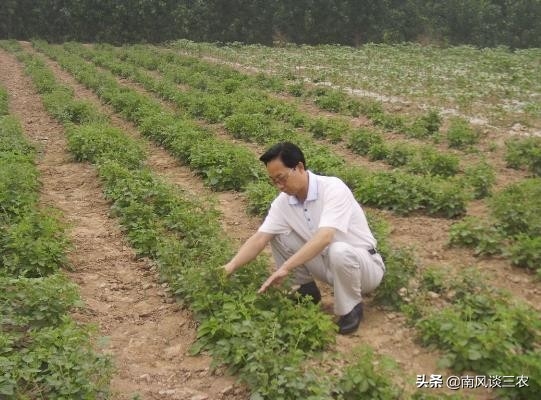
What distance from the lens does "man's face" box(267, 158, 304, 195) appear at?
4184 millimetres

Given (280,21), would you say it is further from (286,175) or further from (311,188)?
(286,175)

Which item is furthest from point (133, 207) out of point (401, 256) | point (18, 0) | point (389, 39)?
point (389, 39)

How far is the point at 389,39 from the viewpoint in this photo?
39.7 metres

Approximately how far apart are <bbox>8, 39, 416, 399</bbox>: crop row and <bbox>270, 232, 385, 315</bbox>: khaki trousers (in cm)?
24

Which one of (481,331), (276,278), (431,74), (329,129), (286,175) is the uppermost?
(286,175)

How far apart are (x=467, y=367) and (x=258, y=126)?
288 inches

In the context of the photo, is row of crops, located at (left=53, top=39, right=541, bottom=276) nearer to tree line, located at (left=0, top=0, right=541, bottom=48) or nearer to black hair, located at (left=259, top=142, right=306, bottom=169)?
black hair, located at (left=259, top=142, right=306, bottom=169)

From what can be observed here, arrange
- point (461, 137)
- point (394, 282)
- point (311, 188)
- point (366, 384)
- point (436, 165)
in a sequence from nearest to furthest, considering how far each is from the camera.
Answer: point (366, 384) < point (311, 188) < point (394, 282) < point (436, 165) < point (461, 137)

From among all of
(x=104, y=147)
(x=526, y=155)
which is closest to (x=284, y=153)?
(x=526, y=155)

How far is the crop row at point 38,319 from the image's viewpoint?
357cm

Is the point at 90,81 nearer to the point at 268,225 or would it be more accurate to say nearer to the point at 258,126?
the point at 258,126

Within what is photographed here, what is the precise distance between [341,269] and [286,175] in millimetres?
783

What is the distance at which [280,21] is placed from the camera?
39.1m

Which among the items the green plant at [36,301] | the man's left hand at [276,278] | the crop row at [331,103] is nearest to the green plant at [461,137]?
the crop row at [331,103]
